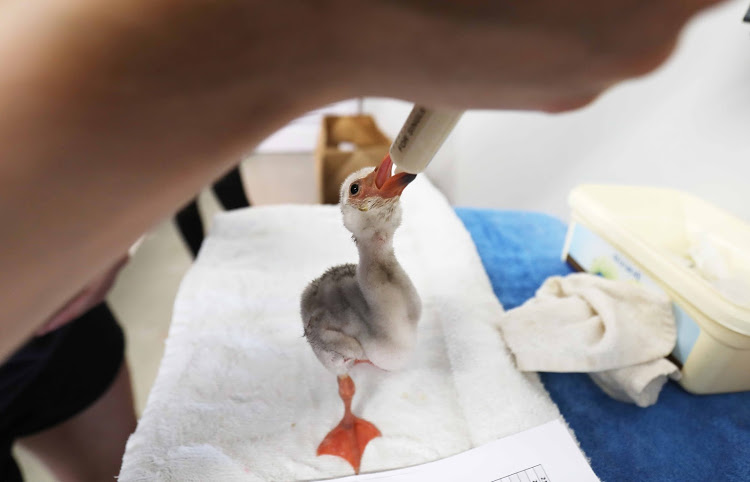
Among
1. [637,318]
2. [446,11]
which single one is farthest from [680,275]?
[446,11]

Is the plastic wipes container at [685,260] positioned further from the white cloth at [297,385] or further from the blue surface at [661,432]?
the white cloth at [297,385]

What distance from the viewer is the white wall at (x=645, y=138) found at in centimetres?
73

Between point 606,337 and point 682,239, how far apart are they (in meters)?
0.37

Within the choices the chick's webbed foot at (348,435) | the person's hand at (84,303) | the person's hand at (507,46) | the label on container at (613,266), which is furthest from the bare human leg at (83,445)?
the label on container at (613,266)

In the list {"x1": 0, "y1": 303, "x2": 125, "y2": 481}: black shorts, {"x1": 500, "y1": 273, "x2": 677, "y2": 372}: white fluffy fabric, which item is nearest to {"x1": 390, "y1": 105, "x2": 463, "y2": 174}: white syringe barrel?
{"x1": 500, "y1": 273, "x2": 677, "y2": 372}: white fluffy fabric

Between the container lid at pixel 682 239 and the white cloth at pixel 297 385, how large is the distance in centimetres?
26

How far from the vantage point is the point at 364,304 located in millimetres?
472

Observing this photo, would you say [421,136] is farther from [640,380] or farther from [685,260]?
[685,260]

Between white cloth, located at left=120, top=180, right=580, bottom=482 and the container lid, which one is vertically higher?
the container lid

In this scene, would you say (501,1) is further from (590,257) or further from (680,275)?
(590,257)

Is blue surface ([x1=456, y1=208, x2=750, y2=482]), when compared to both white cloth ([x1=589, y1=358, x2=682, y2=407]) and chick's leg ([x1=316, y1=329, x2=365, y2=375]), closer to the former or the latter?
white cloth ([x1=589, y1=358, x2=682, y2=407])

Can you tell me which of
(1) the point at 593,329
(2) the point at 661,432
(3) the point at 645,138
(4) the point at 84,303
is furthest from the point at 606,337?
(4) the point at 84,303

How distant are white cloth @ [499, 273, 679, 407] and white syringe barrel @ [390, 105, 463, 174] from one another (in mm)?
476

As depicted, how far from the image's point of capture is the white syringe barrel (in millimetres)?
244
